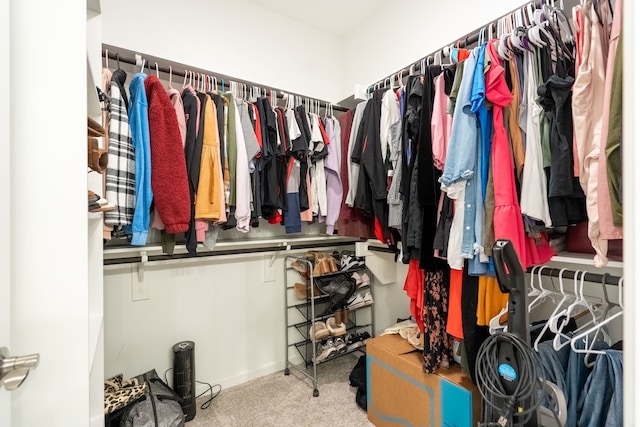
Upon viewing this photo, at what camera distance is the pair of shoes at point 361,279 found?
217cm

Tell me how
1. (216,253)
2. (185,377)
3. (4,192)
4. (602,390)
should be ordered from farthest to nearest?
(216,253)
(185,377)
(602,390)
(4,192)

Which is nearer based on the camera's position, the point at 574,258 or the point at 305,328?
the point at 574,258

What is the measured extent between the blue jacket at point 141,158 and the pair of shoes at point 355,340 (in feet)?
5.09

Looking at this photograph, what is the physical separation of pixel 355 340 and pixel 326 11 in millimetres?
2502

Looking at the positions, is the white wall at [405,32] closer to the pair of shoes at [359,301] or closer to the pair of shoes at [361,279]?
the pair of shoes at [361,279]

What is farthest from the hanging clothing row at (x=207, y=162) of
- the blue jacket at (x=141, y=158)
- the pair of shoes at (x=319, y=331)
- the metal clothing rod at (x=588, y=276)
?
the metal clothing rod at (x=588, y=276)

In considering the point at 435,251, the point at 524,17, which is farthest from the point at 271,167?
the point at 524,17

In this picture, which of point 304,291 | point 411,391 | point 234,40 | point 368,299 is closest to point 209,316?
point 304,291

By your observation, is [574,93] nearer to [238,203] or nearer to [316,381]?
[238,203]

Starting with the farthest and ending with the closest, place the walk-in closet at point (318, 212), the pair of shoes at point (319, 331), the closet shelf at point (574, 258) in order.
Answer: the pair of shoes at point (319, 331), the closet shelf at point (574, 258), the walk-in closet at point (318, 212)

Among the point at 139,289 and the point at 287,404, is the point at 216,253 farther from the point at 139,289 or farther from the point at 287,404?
the point at 287,404

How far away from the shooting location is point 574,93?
2.99ft

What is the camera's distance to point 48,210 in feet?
2.06

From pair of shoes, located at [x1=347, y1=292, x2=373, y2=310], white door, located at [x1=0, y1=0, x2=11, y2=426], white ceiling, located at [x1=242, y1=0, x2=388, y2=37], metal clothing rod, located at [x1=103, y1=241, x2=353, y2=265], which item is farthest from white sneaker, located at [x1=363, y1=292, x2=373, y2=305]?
white ceiling, located at [x1=242, y1=0, x2=388, y2=37]
